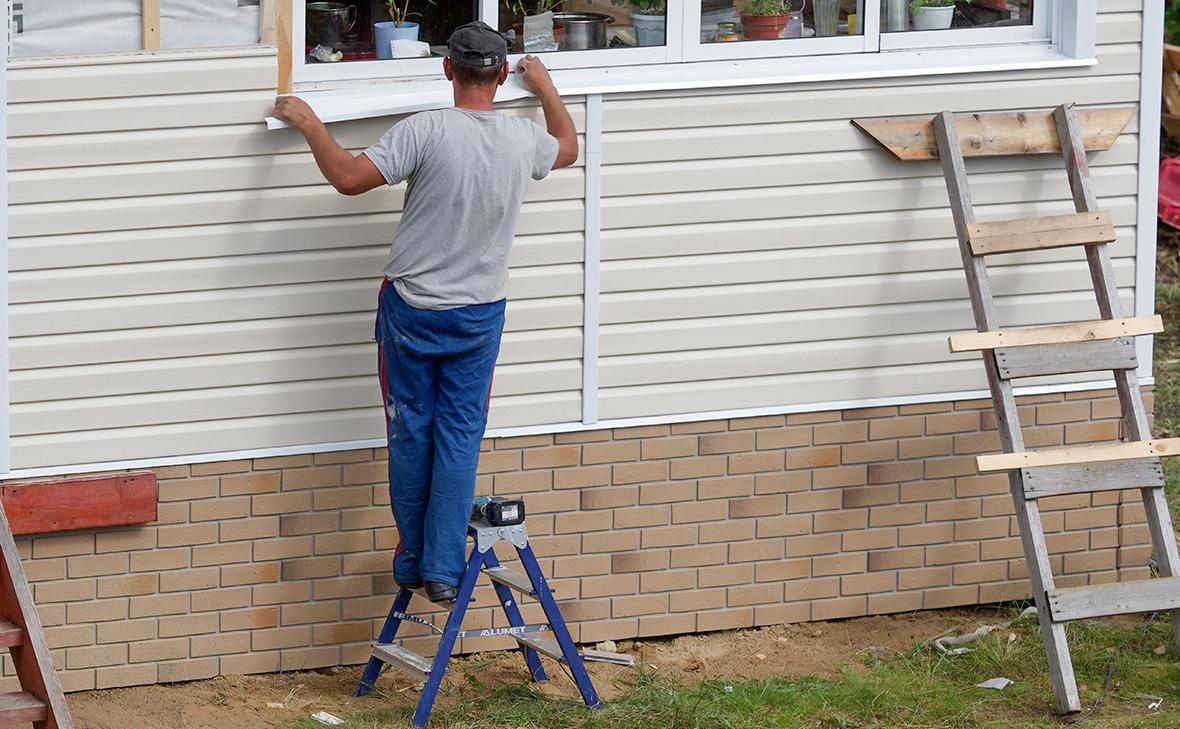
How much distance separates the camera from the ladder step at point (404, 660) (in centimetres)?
564

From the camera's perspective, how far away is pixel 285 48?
18.5ft

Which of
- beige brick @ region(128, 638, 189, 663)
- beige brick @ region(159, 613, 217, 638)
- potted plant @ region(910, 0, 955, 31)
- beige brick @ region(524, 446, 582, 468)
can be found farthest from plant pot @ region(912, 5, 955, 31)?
beige brick @ region(128, 638, 189, 663)

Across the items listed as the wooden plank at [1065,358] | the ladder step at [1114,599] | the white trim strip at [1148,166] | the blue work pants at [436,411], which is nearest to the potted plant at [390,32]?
the blue work pants at [436,411]

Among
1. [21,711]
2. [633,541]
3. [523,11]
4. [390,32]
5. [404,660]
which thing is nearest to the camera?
[21,711]

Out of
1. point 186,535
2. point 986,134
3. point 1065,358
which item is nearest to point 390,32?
point 186,535

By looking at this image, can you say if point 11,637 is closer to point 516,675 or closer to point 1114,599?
point 516,675

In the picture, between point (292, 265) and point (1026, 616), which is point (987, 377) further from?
point (292, 265)

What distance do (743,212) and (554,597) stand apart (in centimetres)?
153

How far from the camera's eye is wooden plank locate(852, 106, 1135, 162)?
20.6 feet

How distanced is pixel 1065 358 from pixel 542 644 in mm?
2090

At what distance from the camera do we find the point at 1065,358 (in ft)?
20.4

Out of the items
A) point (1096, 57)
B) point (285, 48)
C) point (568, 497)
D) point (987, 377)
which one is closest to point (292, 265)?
point (285, 48)

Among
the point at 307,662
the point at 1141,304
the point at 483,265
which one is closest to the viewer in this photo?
the point at 483,265

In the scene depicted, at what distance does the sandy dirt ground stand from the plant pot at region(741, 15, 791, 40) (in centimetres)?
219
